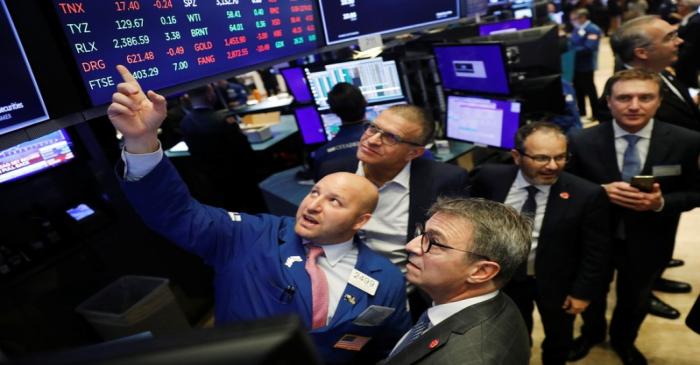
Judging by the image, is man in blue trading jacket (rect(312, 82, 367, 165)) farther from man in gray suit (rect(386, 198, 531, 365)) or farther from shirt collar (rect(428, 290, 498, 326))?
shirt collar (rect(428, 290, 498, 326))

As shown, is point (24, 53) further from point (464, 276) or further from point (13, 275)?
point (13, 275)

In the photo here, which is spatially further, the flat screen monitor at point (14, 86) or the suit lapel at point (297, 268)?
the suit lapel at point (297, 268)

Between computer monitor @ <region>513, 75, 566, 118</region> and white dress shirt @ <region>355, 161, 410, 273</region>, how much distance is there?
4.62 ft

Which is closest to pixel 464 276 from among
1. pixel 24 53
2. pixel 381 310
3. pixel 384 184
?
pixel 381 310

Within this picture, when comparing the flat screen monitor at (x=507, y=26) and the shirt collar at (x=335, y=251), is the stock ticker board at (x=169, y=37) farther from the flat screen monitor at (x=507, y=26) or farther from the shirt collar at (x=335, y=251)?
the flat screen monitor at (x=507, y=26)

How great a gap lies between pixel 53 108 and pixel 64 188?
1759mm

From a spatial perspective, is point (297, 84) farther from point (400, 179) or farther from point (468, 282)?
point (468, 282)

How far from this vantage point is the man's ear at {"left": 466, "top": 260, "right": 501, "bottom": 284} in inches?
49.9

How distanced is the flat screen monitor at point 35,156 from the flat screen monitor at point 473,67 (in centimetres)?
246

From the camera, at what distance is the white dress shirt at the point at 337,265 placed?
60.2 inches

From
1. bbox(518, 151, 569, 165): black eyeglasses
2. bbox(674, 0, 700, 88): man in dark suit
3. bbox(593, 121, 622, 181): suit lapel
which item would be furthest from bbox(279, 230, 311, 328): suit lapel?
bbox(674, 0, 700, 88): man in dark suit

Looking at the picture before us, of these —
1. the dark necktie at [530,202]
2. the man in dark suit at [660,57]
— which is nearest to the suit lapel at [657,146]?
the man in dark suit at [660,57]

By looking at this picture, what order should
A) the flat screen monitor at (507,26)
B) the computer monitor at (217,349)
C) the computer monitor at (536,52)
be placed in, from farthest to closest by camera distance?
the flat screen monitor at (507,26) → the computer monitor at (536,52) → the computer monitor at (217,349)

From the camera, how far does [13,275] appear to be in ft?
7.97
